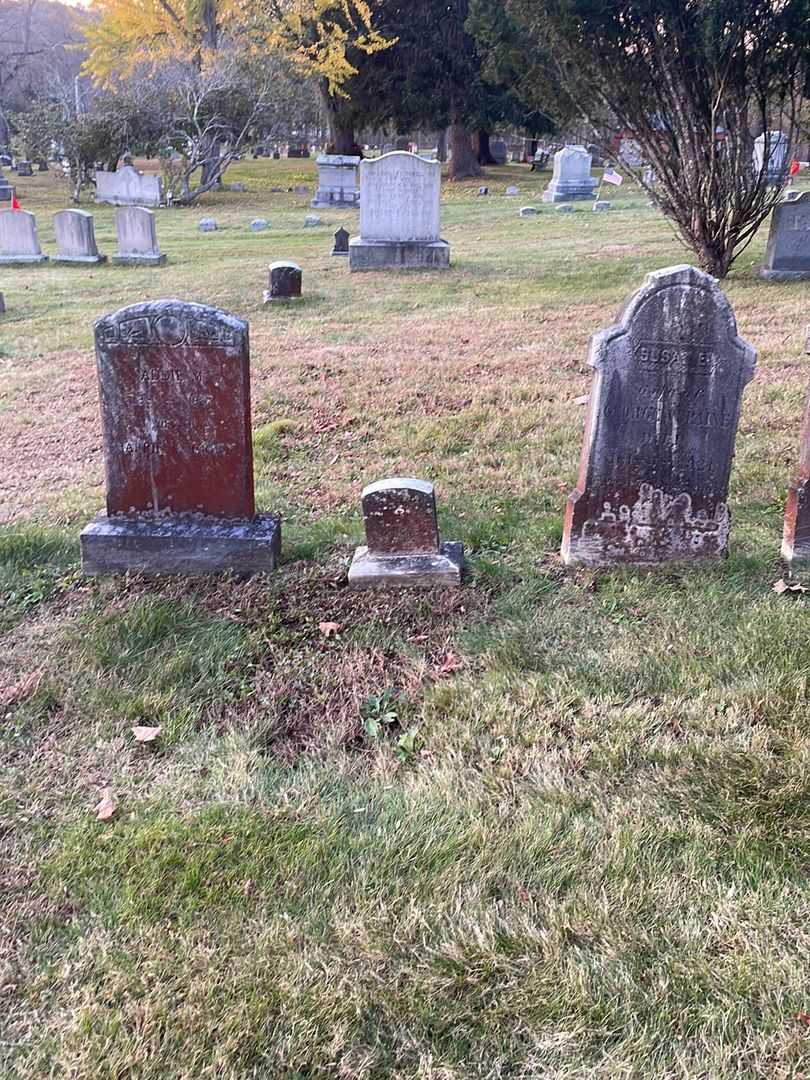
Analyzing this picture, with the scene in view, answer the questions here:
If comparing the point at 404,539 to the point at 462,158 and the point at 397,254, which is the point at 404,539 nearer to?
the point at 397,254

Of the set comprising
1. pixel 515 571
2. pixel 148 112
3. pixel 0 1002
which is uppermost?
pixel 148 112

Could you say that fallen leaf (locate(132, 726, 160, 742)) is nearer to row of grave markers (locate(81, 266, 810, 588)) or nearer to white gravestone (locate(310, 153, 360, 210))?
row of grave markers (locate(81, 266, 810, 588))

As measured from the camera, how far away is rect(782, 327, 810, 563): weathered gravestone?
425cm

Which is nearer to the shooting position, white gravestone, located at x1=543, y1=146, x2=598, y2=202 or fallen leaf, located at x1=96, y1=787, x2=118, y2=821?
fallen leaf, located at x1=96, y1=787, x2=118, y2=821

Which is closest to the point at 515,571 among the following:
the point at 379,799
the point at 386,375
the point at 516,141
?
the point at 379,799

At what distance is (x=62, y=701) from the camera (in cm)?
349

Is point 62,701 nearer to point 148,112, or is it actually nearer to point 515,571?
point 515,571

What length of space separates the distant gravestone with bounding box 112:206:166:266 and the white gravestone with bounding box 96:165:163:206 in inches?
523

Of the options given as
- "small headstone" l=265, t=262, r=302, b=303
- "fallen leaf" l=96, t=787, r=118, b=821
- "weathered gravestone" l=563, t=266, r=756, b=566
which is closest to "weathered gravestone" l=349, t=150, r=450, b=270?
"small headstone" l=265, t=262, r=302, b=303

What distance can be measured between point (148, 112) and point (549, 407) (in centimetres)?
2882

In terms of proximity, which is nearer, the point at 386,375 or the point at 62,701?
the point at 62,701

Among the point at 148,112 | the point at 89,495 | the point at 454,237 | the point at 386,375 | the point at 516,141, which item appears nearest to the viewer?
the point at 89,495

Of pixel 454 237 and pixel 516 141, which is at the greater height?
pixel 516 141

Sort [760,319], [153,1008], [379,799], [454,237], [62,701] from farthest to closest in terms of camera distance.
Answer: [454,237] → [760,319] → [62,701] → [379,799] → [153,1008]
